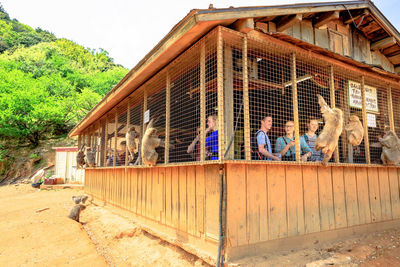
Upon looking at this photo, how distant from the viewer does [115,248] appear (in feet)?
18.0

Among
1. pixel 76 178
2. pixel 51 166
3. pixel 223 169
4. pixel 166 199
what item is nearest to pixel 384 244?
pixel 223 169

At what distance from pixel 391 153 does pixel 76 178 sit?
18914mm

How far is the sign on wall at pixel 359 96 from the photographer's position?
5.17 metres

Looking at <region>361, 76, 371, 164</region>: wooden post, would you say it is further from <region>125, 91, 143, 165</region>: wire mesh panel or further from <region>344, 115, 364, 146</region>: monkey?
<region>125, 91, 143, 165</region>: wire mesh panel

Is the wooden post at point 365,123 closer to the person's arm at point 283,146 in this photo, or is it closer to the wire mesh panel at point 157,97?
the person's arm at point 283,146

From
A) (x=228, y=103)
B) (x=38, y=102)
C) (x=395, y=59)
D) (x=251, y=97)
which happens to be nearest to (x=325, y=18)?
(x=251, y=97)

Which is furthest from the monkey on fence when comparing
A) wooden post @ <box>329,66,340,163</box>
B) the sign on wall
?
the sign on wall

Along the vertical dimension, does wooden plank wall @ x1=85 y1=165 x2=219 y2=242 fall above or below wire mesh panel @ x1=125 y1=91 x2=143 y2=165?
below

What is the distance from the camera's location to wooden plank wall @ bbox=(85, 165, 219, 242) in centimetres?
349

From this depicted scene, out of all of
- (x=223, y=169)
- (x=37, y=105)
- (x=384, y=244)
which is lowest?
(x=384, y=244)

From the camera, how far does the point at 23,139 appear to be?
2338cm

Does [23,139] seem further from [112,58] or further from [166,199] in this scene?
[112,58]

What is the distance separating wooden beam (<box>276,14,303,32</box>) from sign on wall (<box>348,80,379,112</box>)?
216cm

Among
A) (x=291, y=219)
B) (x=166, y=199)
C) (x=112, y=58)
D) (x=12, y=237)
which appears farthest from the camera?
(x=112, y=58)
